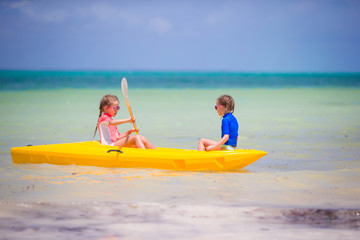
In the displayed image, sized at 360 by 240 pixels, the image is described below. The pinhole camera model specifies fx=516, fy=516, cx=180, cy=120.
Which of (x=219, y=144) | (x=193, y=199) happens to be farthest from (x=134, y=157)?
(x=193, y=199)

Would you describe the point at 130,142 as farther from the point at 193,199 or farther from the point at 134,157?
the point at 193,199

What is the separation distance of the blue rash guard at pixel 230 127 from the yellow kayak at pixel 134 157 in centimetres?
24

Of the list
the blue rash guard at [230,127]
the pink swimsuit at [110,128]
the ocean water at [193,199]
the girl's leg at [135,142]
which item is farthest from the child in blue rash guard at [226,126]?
the pink swimsuit at [110,128]

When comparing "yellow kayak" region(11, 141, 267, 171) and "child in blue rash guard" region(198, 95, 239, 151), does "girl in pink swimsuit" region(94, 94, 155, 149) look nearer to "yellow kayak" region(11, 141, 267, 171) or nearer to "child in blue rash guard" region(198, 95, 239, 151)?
"yellow kayak" region(11, 141, 267, 171)

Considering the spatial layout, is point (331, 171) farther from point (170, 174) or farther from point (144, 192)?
point (144, 192)

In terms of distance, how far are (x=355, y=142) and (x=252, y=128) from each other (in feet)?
8.89

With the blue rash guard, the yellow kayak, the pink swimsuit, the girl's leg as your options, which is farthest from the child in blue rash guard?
the pink swimsuit

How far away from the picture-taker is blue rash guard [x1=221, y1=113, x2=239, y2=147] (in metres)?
5.91

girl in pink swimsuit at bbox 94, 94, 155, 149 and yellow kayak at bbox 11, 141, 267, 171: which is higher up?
girl in pink swimsuit at bbox 94, 94, 155, 149

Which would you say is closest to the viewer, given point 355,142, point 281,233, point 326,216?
point 281,233

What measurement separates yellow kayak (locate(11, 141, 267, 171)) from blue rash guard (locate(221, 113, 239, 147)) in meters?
0.24

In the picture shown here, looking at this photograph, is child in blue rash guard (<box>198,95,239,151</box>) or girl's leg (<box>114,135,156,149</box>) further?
girl's leg (<box>114,135,156,149</box>)

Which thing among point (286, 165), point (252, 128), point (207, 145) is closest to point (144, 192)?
point (207, 145)

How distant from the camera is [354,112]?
14508 mm
